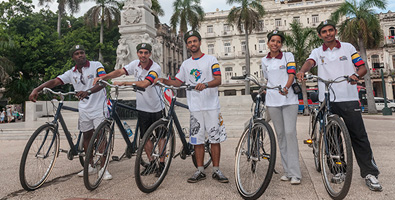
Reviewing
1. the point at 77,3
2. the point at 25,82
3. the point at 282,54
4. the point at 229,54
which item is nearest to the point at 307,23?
Answer: the point at 229,54

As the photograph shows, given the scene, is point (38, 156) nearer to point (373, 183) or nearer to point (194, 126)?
point (194, 126)

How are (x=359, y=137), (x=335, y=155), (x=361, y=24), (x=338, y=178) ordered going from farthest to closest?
1. (x=361, y=24)
2. (x=359, y=137)
3. (x=335, y=155)
4. (x=338, y=178)

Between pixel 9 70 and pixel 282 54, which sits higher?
pixel 9 70

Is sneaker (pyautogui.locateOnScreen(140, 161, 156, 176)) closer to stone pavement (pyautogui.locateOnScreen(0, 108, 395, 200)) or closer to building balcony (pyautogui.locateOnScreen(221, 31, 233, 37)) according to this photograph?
stone pavement (pyautogui.locateOnScreen(0, 108, 395, 200))

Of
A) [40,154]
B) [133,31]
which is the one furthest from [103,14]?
[40,154]

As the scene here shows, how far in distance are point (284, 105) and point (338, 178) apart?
3.22ft

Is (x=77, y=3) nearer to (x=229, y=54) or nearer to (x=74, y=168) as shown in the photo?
(x=229, y=54)

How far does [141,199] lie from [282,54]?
234 cm

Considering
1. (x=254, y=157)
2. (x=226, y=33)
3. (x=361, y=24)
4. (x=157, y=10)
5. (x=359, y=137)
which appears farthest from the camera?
(x=226, y=33)

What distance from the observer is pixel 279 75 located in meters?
3.51

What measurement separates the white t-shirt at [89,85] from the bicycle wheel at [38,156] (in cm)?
47

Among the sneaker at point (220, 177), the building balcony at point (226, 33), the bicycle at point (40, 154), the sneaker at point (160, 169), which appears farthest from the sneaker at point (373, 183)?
the building balcony at point (226, 33)

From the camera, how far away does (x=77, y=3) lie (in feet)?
113

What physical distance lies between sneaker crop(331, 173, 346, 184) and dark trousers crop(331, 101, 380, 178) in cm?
52
